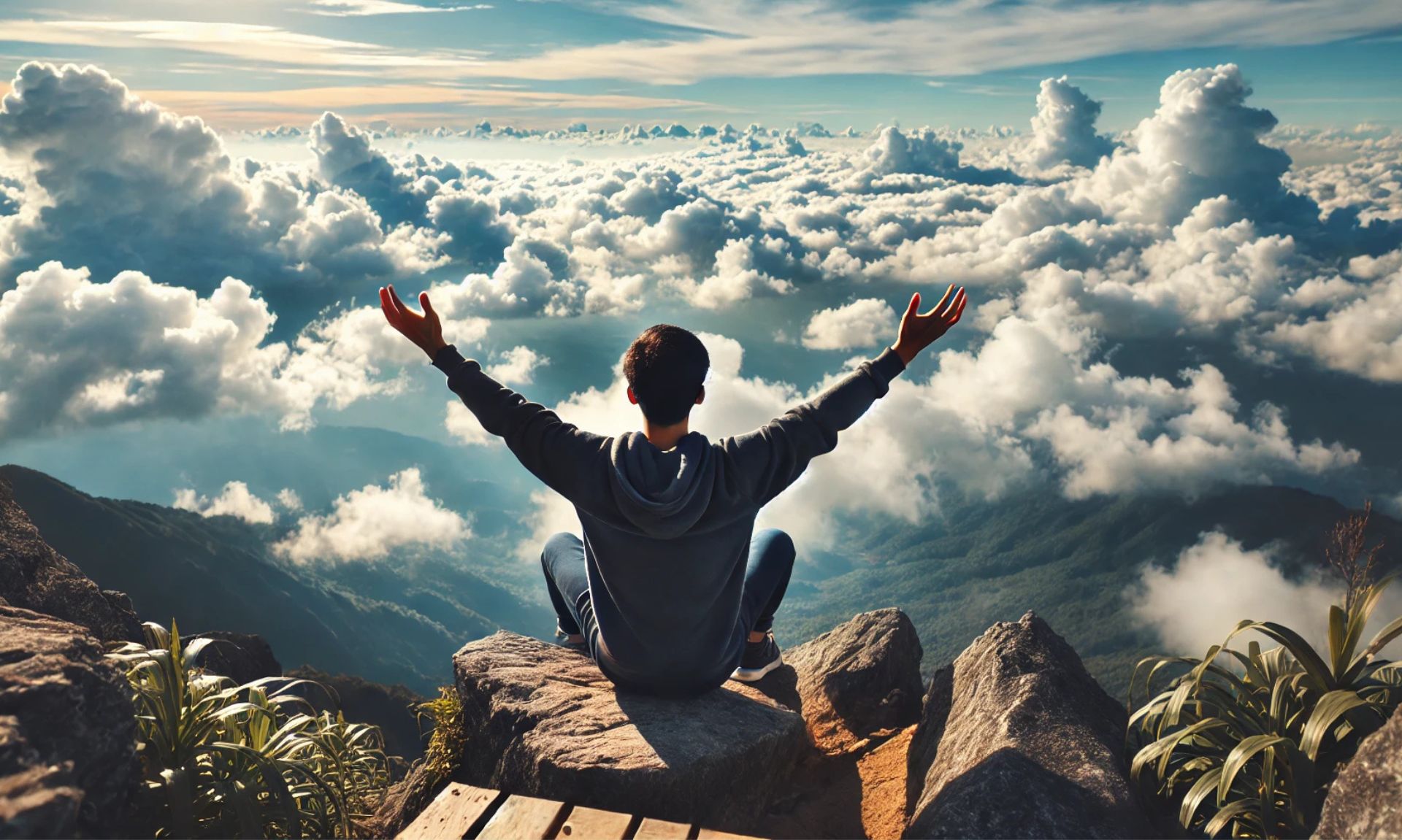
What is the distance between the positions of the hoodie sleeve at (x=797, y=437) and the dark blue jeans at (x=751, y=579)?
4.84ft

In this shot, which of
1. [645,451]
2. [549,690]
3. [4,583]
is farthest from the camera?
[4,583]

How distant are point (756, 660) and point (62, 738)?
5.75m

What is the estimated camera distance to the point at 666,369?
5.47 m

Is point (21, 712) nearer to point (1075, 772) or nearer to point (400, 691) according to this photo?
point (1075, 772)

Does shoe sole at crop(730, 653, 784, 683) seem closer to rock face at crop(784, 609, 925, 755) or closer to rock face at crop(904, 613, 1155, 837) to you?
rock face at crop(904, 613, 1155, 837)

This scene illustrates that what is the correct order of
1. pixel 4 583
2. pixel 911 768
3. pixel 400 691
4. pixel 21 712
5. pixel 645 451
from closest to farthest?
pixel 21 712, pixel 645 451, pixel 4 583, pixel 911 768, pixel 400 691

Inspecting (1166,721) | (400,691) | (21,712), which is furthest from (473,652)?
(400,691)

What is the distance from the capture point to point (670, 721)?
6555 millimetres

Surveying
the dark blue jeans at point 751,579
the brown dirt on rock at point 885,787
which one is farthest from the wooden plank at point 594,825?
the brown dirt on rock at point 885,787

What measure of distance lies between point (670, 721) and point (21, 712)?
13.8 feet

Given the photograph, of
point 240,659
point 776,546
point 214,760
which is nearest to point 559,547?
point 776,546

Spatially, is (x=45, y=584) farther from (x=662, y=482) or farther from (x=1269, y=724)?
(x=1269, y=724)

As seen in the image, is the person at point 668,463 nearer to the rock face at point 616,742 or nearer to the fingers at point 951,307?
the fingers at point 951,307

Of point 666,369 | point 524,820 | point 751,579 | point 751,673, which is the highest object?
point 666,369
